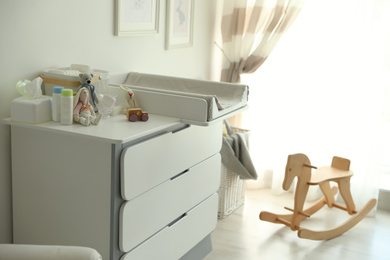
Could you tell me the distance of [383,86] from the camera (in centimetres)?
346

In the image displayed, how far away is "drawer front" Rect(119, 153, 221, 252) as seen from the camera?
2.17 meters

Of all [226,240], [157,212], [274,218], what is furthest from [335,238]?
[157,212]

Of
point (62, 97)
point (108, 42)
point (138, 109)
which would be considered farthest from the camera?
point (108, 42)

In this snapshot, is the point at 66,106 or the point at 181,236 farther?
the point at 181,236

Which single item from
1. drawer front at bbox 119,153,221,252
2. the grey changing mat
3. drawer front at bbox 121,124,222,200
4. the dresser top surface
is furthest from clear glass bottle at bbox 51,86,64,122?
the grey changing mat

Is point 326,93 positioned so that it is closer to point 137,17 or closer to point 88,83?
point 137,17

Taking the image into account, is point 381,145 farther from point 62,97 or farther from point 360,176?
point 62,97

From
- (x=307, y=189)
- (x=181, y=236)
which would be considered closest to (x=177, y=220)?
(x=181, y=236)

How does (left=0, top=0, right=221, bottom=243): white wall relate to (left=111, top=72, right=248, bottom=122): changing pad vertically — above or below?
above

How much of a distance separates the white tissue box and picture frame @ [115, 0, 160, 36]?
750mm

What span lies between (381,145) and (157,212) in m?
1.79

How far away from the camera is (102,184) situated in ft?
6.89

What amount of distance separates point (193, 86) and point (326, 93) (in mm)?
1195

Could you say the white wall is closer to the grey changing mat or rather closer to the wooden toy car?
the grey changing mat
